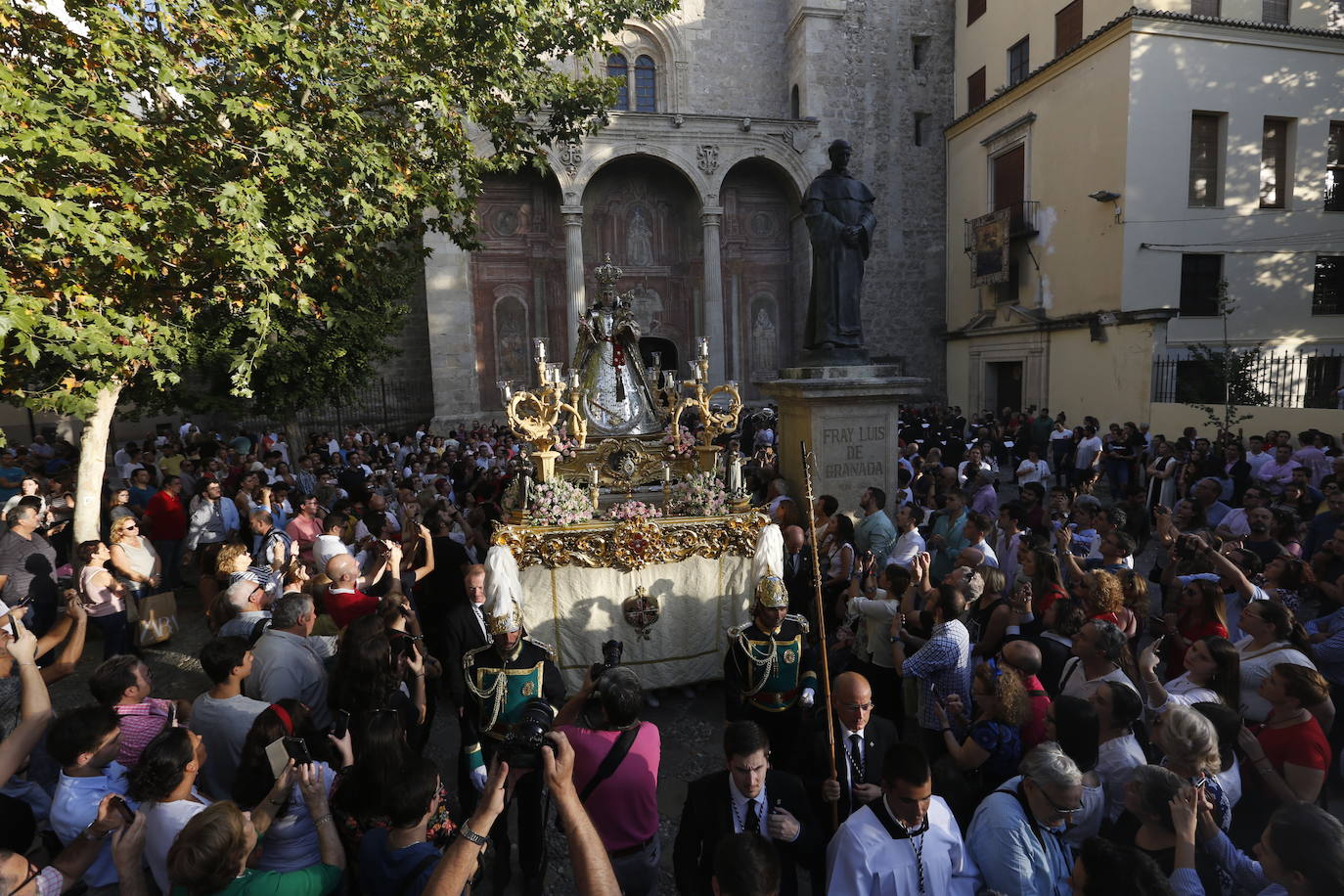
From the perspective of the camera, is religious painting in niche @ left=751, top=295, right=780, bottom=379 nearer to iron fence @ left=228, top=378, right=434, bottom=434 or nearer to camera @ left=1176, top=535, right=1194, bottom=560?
iron fence @ left=228, top=378, right=434, bottom=434

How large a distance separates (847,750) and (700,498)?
349cm

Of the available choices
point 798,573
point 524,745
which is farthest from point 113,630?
point 798,573

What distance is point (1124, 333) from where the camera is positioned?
17.4 metres

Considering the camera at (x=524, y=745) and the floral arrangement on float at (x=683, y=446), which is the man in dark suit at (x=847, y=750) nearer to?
the camera at (x=524, y=745)

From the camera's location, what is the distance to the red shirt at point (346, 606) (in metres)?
5.12

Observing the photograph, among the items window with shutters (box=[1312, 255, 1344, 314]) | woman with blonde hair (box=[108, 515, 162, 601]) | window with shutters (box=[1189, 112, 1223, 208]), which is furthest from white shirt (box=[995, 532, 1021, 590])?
window with shutters (box=[1312, 255, 1344, 314])

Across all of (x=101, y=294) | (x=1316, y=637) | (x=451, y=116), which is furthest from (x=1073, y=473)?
(x=101, y=294)

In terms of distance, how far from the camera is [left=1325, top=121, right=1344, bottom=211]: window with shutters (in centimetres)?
1833

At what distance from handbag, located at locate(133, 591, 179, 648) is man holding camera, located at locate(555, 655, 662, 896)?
19.9 ft

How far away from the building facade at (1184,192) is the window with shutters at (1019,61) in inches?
55.2

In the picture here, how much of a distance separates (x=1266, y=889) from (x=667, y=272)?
24248 mm

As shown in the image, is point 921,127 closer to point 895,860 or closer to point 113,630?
point 113,630

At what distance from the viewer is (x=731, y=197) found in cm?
2545

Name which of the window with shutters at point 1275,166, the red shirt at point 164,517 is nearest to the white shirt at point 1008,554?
the red shirt at point 164,517
